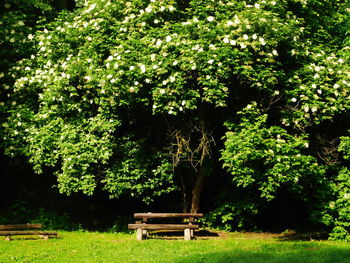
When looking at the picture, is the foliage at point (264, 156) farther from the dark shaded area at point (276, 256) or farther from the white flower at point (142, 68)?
the white flower at point (142, 68)

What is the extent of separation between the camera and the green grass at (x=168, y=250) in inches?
317

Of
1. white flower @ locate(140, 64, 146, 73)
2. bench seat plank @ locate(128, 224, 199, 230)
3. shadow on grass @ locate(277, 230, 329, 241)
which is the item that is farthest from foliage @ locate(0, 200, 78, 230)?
shadow on grass @ locate(277, 230, 329, 241)

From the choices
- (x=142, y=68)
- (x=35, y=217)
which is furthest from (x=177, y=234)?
(x=142, y=68)

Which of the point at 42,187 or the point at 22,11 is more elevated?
the point at 22,11

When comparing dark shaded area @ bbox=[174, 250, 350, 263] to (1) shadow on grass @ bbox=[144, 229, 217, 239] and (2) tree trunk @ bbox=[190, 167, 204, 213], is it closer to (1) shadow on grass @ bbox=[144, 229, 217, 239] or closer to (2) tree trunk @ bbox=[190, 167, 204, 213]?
(1) shadow on grass @ bbox=[144, 229, 217, 239]

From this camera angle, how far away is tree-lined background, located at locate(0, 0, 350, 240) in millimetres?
9789

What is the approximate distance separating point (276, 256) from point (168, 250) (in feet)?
7.01

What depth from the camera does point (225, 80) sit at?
10.2m

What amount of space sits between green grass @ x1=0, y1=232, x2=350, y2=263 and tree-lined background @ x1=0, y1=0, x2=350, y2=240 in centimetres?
121

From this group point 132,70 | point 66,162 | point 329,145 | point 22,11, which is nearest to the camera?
point 132,70

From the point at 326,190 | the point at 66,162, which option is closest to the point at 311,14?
the point at 326,190

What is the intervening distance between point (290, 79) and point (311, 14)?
3098mm

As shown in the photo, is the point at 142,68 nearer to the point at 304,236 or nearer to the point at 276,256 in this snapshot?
the point at 276,256

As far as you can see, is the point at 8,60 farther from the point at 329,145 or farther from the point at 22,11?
the point at 329,145
